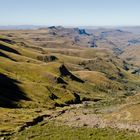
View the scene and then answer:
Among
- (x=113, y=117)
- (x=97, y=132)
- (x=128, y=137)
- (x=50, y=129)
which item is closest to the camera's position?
(x=128, y=137)

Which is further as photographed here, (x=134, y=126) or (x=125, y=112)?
(x=125, y=112)

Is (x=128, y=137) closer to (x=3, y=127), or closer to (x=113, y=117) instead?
(x=113, y=117)

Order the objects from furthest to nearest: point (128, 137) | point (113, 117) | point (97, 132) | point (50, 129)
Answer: point (113, 117) → point (50, 129) → point (97, 132) → point (128, 137)

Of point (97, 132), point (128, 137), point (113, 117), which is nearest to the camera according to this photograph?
point (128, 137)

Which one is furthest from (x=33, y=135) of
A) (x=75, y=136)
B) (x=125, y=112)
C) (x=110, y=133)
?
(x=125, y=112)

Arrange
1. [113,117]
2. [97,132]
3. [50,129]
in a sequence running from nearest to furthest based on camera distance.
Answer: [97,132]
[50,129]
[113,117]

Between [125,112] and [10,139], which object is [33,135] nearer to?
[10,139]

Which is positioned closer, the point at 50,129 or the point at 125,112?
the point at 50,129

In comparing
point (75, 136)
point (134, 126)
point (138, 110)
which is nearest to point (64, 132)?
point (75, 136)

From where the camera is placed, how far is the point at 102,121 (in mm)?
192250

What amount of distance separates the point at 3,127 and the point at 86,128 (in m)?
48.4

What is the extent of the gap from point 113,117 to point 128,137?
140ft

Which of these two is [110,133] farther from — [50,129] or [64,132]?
[50,129]

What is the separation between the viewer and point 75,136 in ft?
531
